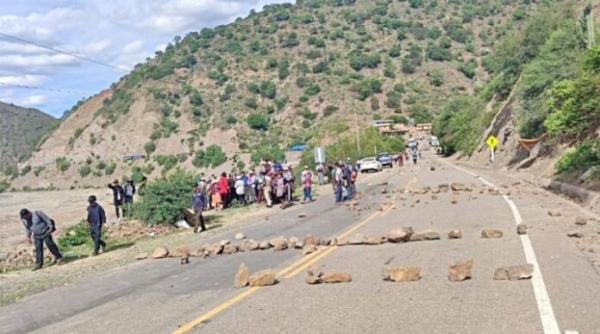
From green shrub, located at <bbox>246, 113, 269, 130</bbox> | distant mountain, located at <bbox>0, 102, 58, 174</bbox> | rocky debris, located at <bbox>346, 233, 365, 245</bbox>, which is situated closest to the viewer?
rocky debris, located at <bbox>346, 233, 365, 245</bbox>

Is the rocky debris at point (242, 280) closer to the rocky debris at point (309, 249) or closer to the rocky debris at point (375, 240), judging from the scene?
the rocky debris at point (309, 249)

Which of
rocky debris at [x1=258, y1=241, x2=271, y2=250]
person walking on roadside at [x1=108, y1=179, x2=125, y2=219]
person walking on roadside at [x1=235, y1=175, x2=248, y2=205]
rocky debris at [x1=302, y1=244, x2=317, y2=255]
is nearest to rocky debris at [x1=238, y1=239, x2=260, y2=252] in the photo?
rocky debris at [x1=258, y1=241, x2=271, y2=250]

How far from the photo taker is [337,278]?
30.3 ft

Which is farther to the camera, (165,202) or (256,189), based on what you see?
(256,189)

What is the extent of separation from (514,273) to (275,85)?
11916 cm

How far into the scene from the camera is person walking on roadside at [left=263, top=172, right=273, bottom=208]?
26828 millimetres

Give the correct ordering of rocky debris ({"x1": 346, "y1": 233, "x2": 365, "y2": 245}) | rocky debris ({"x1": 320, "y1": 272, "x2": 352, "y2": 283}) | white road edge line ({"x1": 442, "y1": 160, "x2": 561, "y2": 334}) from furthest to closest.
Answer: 1. rocky debris ({"x1": 346, "y1": 233, "x2": 365, "y2": 245})
2. rocky debris ({"x1": 320, "y1": 272, "x2": 352, "y2": 283})
3. white road edge line ({"x1": 442, "y1": 160, "x2": 561, "y2": 334})

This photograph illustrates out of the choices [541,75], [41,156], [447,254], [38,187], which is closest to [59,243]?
[447,254]

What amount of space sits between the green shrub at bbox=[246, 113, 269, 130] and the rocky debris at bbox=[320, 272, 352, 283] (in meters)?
110

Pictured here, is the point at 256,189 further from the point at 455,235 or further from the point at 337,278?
the point at 337,278

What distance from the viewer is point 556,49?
3684 centimetres

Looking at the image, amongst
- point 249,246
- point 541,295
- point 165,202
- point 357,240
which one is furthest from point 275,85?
point 541,295

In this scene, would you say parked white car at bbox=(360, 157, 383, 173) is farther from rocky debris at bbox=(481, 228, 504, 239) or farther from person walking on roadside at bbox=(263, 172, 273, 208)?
rocky debris at bbox=(481, 228, 504, 239)

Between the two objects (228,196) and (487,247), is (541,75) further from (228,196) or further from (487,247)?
(487,247)
